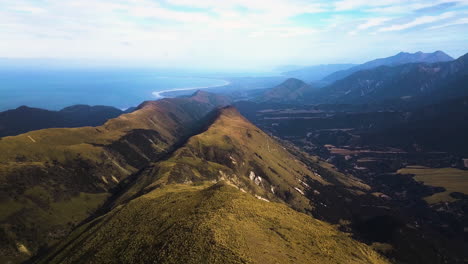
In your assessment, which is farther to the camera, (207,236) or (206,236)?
(206,236)

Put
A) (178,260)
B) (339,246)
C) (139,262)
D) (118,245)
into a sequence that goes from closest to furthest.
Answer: (178,260) < (139,262) < (118,245) < (339,246)

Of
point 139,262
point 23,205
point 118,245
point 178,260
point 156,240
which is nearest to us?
point 178,260

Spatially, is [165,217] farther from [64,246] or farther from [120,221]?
[64,246]

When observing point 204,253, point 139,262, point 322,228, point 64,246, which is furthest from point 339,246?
point 64,246

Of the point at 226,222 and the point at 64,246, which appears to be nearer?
the point at 226,222

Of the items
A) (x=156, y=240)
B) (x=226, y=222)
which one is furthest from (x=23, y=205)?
(x=226, y=222)

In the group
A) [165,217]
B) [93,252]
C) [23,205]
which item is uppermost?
[165,217]

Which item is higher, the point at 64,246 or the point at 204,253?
the point at 204,253
